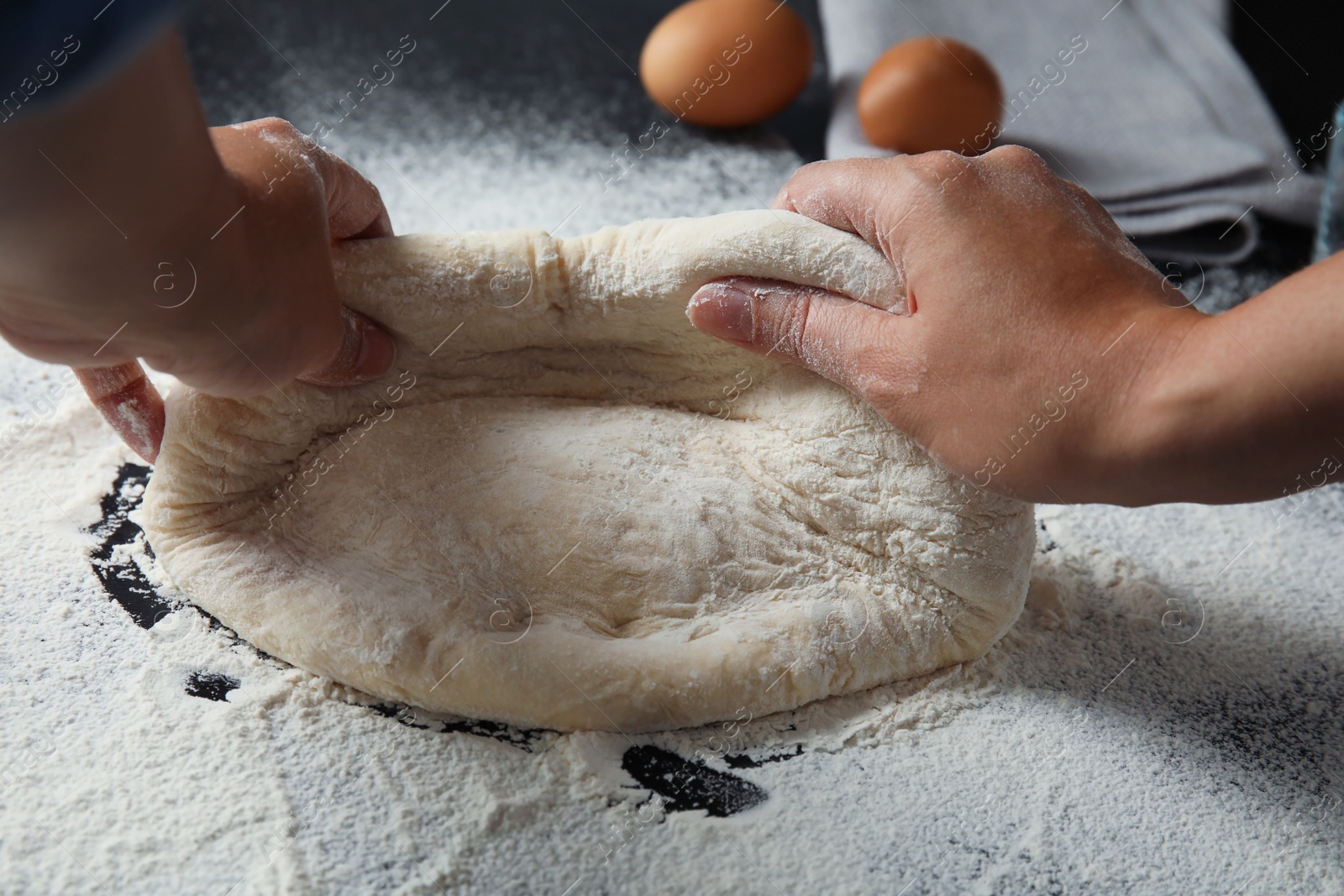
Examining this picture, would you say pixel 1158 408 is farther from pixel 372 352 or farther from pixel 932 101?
pixel 932 101

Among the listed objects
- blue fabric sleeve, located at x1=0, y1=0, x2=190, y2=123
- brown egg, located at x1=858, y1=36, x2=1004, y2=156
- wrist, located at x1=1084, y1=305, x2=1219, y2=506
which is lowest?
brown egg, located at x1=858, y1=36, x2=1004, y2=156

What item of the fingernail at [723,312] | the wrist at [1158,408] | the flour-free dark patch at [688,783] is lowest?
the flour-free dark patch at [688,783]

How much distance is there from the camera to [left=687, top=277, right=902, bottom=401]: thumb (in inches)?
39.8

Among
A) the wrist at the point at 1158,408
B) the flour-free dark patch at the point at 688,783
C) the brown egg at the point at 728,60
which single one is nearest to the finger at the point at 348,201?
the flour-free dark patch at the point at 688,783

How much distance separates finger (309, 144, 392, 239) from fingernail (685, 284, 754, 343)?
0.36 metres

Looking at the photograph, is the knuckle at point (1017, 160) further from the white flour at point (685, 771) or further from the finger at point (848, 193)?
the white flour at point (685, 771)

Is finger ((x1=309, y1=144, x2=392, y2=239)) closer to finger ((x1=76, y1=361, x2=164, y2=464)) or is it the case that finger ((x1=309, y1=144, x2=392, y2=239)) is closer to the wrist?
finger ((x1=76, y1=361, x2=164, y2=464))

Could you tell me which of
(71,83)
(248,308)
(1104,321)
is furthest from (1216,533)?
(71,83)

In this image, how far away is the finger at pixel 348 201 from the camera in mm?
1037

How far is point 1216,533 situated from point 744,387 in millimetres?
672

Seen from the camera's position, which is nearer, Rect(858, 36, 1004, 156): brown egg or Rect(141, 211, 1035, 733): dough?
Rect(141, 211, 1035, 733): dough

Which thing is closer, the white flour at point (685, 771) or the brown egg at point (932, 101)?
the white flour at point (685, 771)

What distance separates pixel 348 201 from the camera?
42.5 inches

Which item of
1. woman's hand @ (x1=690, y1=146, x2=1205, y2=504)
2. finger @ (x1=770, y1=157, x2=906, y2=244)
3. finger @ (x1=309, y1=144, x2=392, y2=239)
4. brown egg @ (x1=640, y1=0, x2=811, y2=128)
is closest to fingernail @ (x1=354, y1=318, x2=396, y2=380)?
finger @ (x1=309, y1=144, x2=392, y2=239)
